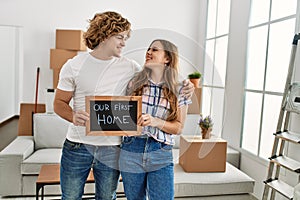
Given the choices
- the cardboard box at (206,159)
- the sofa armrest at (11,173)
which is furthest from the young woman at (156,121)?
Answer: the sofa armrest at (11,173)

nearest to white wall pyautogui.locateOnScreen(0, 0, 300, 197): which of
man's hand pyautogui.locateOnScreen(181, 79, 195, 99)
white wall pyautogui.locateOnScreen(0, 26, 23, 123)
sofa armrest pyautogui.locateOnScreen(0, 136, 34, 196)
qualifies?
white wall pyautogui.locateOnScreen(0, 26, 23, 123)

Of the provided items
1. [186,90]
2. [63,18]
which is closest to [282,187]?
[186,90]

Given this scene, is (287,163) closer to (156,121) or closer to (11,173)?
(156,121)

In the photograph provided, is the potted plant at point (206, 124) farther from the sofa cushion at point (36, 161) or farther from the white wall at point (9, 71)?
the white wall at point (9, 71)

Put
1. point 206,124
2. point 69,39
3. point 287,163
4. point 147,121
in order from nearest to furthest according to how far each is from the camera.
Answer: point 147,121 < point 287,163 < point 206,124 < point 69,39

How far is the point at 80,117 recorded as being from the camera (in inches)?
50.0

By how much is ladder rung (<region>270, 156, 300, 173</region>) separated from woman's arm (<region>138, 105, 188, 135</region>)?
1238 millimetres

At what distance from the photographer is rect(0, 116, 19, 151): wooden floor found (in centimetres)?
432

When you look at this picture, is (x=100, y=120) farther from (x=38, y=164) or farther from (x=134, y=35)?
(x=38, y=164)

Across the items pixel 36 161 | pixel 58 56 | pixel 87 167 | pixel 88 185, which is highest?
pixel 58 56

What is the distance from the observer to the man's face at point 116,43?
129 centimetres

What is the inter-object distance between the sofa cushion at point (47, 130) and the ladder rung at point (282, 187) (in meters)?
2.00

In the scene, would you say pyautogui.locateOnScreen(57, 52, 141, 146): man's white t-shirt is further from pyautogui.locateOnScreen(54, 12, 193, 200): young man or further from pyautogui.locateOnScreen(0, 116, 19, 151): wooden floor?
pyautogui.locateOnScreen(0, 116, 19, 151): wooden floor

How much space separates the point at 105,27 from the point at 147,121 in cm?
40
